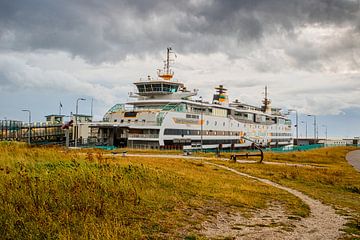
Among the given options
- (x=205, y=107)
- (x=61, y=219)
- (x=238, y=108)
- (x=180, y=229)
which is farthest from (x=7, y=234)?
(x=238, y=108)

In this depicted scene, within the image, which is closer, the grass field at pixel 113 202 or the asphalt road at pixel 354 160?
the grass field at pixel 113 202

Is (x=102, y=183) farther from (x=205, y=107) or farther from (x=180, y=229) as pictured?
(x=205, y=107)

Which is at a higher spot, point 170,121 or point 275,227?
point 170,121

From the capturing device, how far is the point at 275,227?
472 inches

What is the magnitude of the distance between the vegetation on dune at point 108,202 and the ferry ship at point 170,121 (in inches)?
1166

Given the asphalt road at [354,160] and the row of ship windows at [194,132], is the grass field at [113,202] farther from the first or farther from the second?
the row of ship windows at [194,132]

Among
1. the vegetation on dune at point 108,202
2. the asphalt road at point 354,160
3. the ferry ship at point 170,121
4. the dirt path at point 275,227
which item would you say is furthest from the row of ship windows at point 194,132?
the dirt path at point 275,227

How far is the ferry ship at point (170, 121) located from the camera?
5769cm

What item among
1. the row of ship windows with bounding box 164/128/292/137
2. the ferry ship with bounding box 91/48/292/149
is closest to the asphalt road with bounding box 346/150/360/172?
the ferry ship with bounding box 91/48/292/149

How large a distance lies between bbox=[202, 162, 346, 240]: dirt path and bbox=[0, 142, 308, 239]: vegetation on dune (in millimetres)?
586

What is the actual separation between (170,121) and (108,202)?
45.6 m

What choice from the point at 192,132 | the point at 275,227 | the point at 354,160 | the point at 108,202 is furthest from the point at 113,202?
the point at 354,160

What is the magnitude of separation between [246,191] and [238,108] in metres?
A: 71.0

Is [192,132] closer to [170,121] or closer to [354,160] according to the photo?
[170,121]
